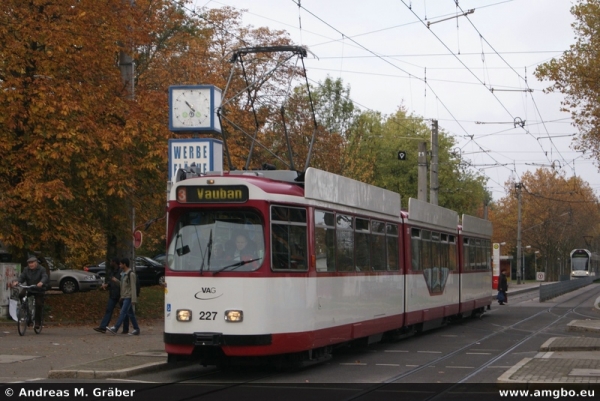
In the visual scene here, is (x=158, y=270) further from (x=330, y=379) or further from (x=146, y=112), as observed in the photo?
(x=330, y=379)

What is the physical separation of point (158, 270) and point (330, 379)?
32.6 m

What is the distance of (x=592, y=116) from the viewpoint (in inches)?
1347

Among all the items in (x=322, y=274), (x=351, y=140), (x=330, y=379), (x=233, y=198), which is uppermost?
(x=351, y=140)

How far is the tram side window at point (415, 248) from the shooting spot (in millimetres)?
21564

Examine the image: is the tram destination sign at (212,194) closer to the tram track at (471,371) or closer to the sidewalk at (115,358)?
the sidewalk at (115,358)

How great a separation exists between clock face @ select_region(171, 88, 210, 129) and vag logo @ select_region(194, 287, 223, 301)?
7.08 m

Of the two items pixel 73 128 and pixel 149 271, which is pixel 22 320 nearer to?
pixel 73 128

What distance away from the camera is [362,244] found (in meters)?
17.7

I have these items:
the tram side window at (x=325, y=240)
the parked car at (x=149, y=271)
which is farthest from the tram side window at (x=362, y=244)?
the parked car at (x=149, y=271)

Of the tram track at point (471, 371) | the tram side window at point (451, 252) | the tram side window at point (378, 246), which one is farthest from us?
the tram side window at point (451, 252)

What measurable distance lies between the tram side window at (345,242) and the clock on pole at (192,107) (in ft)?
15.3

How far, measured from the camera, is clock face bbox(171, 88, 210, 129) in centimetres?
2027

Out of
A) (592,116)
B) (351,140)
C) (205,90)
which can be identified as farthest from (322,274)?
(351,140)

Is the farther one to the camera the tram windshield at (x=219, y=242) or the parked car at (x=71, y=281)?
the parked car at (x=71, y=281)
